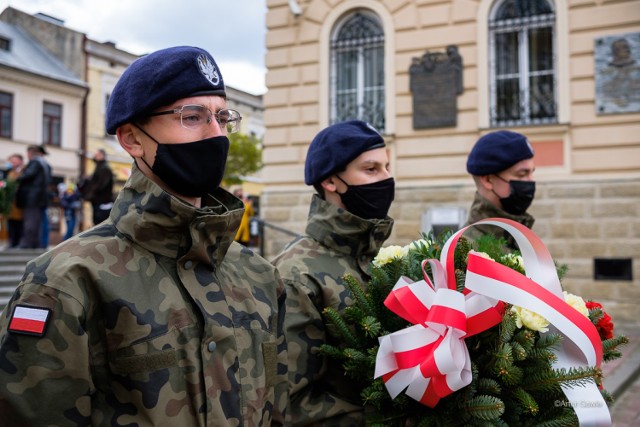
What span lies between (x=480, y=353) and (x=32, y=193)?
8639mm

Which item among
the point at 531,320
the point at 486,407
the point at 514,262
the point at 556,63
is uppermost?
the point at 556,63

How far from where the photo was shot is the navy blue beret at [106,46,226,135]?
1606 mm

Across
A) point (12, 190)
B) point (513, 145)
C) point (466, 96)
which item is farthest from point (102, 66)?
point (513, 145)

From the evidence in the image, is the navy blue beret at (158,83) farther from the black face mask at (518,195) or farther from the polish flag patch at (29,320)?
the black face mask at (518,195)

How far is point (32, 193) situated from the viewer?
9.01m

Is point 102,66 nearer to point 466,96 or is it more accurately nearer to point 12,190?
point 12,190

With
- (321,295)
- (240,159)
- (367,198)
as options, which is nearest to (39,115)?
(240,159)

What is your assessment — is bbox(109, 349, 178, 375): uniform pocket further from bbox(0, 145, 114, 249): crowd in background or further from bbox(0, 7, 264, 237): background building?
bbox(0, 7, 264, 237): background building

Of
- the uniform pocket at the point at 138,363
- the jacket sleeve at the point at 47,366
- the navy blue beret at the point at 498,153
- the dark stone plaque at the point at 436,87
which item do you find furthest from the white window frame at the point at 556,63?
the jacket sleeve at the point at 47,366

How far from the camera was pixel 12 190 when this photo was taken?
9039 mm

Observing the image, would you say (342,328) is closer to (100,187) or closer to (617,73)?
(617,73)

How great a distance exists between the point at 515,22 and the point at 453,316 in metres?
8.36

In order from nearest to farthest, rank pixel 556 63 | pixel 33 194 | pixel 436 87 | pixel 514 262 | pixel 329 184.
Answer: pixel 514 262, pixel 329 184, pixel 556 63, pixel 33 194, pixel 436 87

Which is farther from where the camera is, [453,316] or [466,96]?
[466,96]
